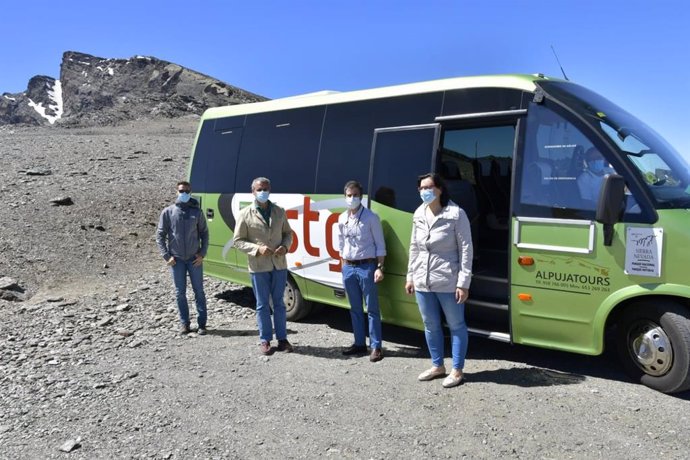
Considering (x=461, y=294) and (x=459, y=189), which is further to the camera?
(x=459, y=189)

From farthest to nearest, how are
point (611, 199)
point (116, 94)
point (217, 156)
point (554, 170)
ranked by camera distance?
point (116, 94)
point (217, 156)
point (554, 170)
point (611, 199)

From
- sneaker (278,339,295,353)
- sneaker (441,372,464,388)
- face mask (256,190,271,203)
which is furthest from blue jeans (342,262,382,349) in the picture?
face mask (256,190,271,203)

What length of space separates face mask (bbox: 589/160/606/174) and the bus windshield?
174 mm

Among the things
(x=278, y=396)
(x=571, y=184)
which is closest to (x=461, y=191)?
(x=571, y=184)

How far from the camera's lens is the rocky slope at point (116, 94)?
45.3 metres

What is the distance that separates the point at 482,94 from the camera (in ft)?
18.5

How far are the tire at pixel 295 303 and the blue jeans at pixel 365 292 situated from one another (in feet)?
5.30

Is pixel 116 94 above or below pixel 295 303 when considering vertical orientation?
above

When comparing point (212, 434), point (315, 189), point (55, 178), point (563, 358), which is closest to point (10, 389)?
point (212, 434)

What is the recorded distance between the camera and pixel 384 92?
6590 mm

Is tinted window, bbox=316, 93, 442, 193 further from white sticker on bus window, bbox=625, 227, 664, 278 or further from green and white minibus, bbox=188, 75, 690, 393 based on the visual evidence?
white sticker on bus window, bbox=625, 227, 664, 278

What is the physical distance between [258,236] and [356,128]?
70.2 inches

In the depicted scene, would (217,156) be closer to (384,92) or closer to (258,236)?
(258,236)

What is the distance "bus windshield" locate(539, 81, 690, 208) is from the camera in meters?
4.77
